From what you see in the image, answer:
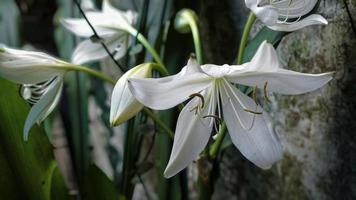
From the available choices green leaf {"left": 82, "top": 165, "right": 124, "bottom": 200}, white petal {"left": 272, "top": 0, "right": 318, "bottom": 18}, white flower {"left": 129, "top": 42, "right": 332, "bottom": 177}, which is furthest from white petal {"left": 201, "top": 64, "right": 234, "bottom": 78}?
green leaf {"left": 82, "top": 165, "right": 124, "bottom": 200}

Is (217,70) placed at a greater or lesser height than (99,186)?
greater

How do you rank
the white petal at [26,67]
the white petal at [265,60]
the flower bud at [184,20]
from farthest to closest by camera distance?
1. the flower bud at [184,20]
2. the white petal at [26,67]
3. the white petal at [265,60]

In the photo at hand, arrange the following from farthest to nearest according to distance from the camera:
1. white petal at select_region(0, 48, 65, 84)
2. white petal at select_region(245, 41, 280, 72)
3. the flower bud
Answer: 1. the flower bud
2. white petal at select_region(0, 48, 65, 84)
3. white petal at select_region(245, 41, 280, 72)

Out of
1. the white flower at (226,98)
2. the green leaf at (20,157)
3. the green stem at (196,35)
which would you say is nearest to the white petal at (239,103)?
the white flower at (226,98)

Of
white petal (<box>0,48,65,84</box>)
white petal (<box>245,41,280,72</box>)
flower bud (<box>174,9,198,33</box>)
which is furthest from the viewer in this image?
flower bud (<box>174,9,198,33</box>)

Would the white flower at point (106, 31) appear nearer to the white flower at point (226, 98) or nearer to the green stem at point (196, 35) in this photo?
the green stem at point (196, 35)

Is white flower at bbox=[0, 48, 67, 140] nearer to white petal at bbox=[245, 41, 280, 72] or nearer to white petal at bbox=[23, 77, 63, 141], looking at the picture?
white petal at bbox=[23, 77, 63, 141]

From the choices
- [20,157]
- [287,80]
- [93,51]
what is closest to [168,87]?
[287,80]

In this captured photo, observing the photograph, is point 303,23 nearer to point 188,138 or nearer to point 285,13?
point 285,13
